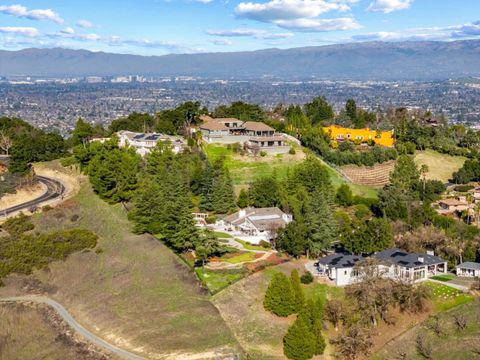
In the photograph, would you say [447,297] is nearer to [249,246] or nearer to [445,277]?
[445,277]

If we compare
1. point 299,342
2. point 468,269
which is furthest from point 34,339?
point 468,269

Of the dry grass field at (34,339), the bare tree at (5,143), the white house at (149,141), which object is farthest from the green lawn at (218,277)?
the bare tree at (5,143)

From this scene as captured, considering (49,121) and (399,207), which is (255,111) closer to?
(399,207)

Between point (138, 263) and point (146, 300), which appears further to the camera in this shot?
point (138, 263)

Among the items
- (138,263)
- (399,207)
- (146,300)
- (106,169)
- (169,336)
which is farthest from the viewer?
(106,169)

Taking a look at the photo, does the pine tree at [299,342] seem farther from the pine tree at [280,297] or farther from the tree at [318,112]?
the tree at [318,112]

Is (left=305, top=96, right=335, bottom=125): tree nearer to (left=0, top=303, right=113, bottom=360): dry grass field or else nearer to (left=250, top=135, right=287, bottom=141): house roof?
(left=250, top=135, right=287, bottom=141): house roof

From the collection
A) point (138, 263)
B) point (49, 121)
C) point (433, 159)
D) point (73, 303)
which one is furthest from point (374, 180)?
point (49, 121)

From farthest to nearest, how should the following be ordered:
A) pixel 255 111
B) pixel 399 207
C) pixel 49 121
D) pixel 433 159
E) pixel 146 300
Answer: pixel 49 121
pixel 255 111
pixel 433 159
pixel 399 207
pixel 146 300
